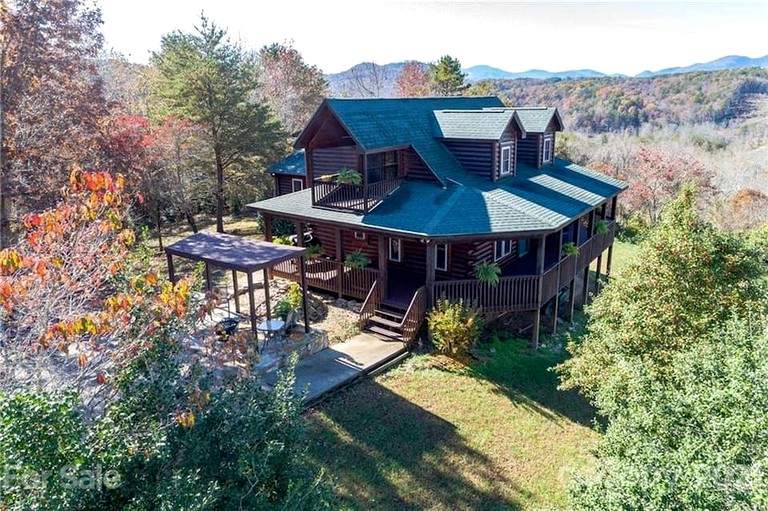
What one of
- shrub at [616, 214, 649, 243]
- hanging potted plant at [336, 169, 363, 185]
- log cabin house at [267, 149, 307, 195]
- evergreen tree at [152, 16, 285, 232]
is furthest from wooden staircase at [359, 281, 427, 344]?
shrub at [616, 214, 649, 243]

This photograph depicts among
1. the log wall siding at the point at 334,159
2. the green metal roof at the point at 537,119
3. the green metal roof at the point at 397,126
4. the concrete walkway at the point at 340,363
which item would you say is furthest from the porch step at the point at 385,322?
the green metal roof at the point at 537,119

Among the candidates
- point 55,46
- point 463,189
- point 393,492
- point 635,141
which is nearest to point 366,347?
point 393,492

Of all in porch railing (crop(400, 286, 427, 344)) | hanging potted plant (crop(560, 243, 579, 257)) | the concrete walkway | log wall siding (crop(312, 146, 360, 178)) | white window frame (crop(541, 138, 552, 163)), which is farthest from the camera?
white window frame (crop(541, 138, 552, 163))

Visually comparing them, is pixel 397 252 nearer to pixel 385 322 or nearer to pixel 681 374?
pixel 385 322

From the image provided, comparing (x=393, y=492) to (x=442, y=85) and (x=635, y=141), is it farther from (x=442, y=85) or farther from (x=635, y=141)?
(x=635, y=141)

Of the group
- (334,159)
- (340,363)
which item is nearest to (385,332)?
(340,363)

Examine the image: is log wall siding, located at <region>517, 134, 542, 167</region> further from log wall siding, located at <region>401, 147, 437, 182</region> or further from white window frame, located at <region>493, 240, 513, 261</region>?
log wall siding, located at <region>401, 147, 437, 182</region>

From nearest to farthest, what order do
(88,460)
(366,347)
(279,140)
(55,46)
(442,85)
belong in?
(88,460) < (366,347) < (55,46) < (279,140) < (442,85)
